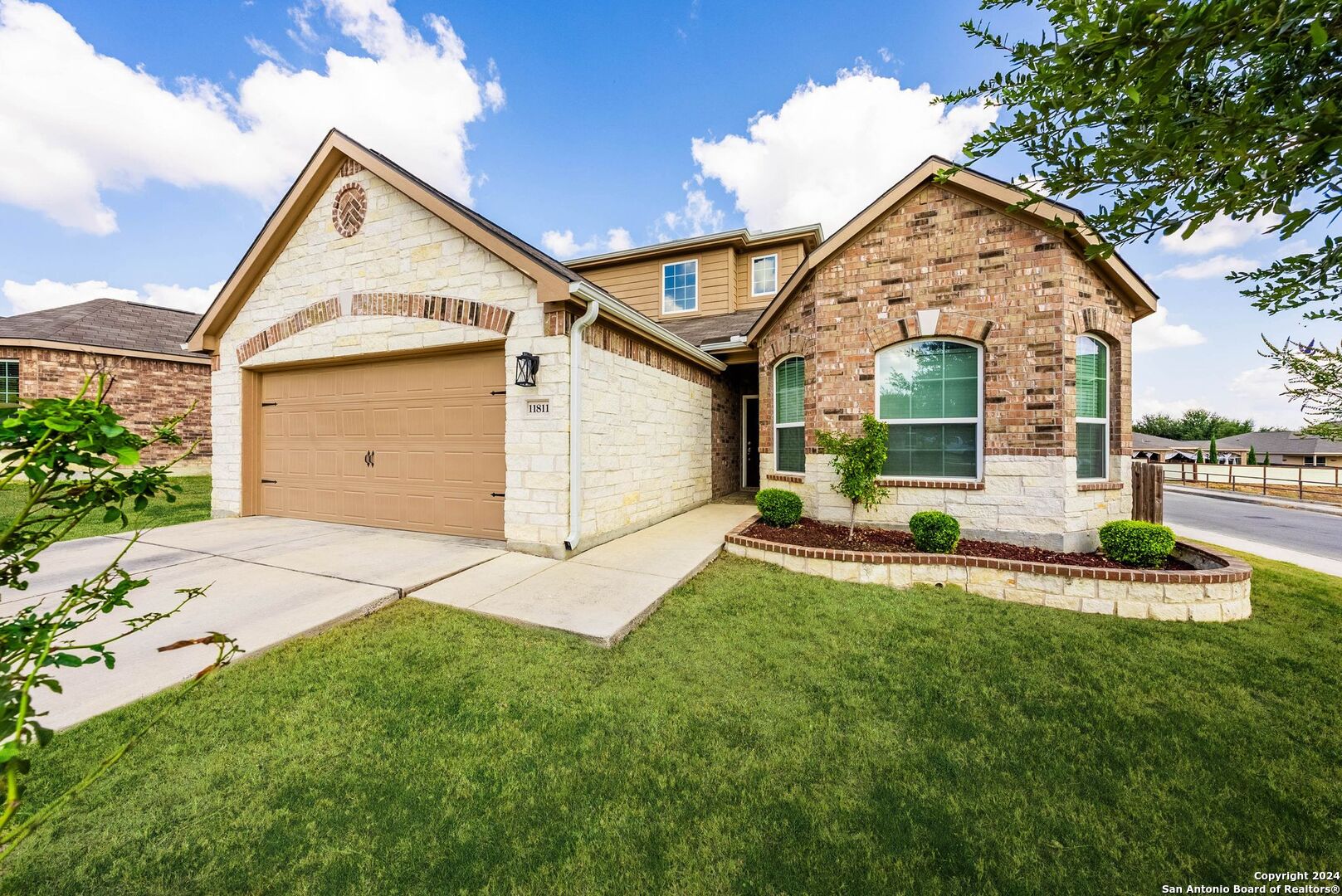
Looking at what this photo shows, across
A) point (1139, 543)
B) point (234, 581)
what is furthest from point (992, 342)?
point (234, 581)

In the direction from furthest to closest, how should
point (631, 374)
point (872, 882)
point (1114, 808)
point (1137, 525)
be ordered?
point (631, 374) < point (1137, 525) < point (1114, 808) < point (872, 882)

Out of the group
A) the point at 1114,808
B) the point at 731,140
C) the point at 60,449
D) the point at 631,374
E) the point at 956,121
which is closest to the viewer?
the point at 60,449

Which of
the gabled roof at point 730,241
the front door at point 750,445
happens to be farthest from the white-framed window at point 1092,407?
the gabled roof at point 730,241

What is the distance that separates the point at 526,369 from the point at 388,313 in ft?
8.34

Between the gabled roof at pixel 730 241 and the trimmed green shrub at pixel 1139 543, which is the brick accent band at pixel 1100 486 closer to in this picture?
the trimmed green shrub at pixel 1139 543

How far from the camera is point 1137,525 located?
5.29 m

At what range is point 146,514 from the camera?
8398 millimetres

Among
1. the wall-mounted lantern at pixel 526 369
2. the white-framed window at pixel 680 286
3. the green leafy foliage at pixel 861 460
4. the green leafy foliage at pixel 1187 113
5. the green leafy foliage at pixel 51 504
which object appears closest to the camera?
the green leafy foliage at pixel 51 504

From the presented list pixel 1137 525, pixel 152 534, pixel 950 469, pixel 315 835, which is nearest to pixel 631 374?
pixel 950 469

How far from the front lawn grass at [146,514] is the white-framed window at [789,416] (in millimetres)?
8238

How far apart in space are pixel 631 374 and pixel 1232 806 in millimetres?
6406

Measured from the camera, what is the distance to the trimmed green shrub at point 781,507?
6.86 meters

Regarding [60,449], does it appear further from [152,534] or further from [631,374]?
[152,534]

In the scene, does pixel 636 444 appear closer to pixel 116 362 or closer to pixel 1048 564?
pixel 1048 564
